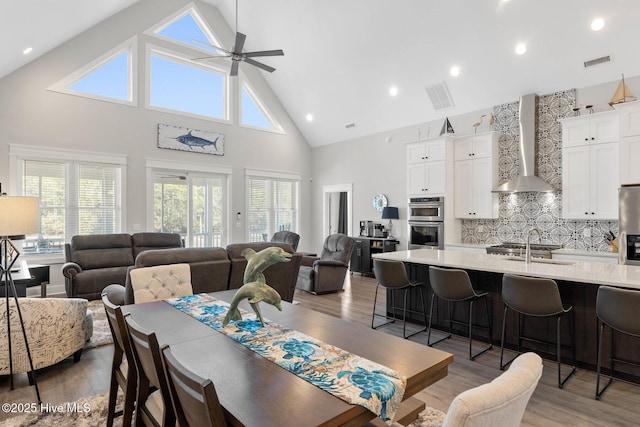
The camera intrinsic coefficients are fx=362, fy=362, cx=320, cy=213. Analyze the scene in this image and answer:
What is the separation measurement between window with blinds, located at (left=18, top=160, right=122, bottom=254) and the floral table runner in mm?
5718

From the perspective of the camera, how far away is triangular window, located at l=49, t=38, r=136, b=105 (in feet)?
21.8

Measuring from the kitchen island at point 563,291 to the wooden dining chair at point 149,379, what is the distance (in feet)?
9.93

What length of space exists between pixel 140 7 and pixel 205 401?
27.8 feet

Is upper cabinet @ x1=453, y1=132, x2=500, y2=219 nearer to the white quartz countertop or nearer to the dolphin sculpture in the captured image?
the white quartz countertop

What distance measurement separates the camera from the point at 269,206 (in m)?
9.50

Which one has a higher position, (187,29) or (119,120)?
(187,29)

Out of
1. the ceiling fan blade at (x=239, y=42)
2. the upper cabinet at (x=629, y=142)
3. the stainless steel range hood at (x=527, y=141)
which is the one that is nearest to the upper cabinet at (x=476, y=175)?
the stainless steel range hood at (x=527, y=141)

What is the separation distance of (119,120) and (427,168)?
6.09m

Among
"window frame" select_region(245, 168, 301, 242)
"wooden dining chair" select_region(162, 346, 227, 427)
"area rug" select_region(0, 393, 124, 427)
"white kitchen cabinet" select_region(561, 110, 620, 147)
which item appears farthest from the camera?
"window frame" select_region(245, 168, 301, 242)

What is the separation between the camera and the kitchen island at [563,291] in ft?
9.81

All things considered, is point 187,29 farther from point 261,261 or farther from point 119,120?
point 261,261

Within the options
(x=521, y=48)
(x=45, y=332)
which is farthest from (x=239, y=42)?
(x=521, y=48)

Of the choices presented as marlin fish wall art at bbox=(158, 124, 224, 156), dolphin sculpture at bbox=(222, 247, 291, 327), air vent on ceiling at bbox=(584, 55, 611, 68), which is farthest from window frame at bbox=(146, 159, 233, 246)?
air vent on ceiling at bbox=(584, 55, 611, 68)

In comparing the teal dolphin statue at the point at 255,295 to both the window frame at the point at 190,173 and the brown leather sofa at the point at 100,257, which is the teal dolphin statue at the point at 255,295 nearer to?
the brown leather sofa at the point at 100,257
